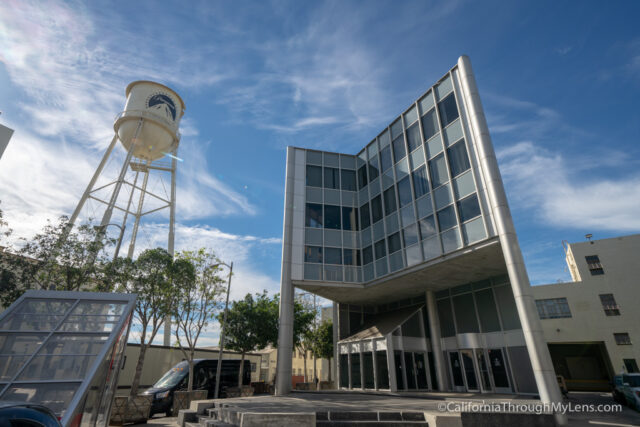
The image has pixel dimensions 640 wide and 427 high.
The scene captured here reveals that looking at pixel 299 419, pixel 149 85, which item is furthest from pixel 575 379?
pixel 149 85

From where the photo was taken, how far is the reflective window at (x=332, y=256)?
23.8 metres

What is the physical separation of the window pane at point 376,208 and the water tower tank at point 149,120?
21240 mm

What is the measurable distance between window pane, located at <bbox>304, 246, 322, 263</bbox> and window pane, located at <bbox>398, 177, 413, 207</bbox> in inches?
266

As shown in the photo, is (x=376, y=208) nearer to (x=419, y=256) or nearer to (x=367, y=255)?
(x=367, y=255)

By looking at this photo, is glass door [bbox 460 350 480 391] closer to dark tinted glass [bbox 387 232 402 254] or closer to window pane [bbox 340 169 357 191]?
dark tinted glass [bbox 387 232 402 254]

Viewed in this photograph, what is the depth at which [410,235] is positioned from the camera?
68.8ft

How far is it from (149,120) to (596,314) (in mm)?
44515

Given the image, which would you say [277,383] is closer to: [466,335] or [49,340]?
[466,335]

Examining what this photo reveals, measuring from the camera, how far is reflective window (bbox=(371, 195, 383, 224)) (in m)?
24.3

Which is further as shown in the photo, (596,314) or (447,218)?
(596,314)

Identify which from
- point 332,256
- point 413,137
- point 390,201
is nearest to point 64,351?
point 332,256

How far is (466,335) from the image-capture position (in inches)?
821

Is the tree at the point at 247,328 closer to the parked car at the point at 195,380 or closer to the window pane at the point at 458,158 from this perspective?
the parked car at the point at 195,380

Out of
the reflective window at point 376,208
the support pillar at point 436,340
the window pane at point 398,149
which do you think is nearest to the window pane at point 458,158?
the window pane at point 398,149
